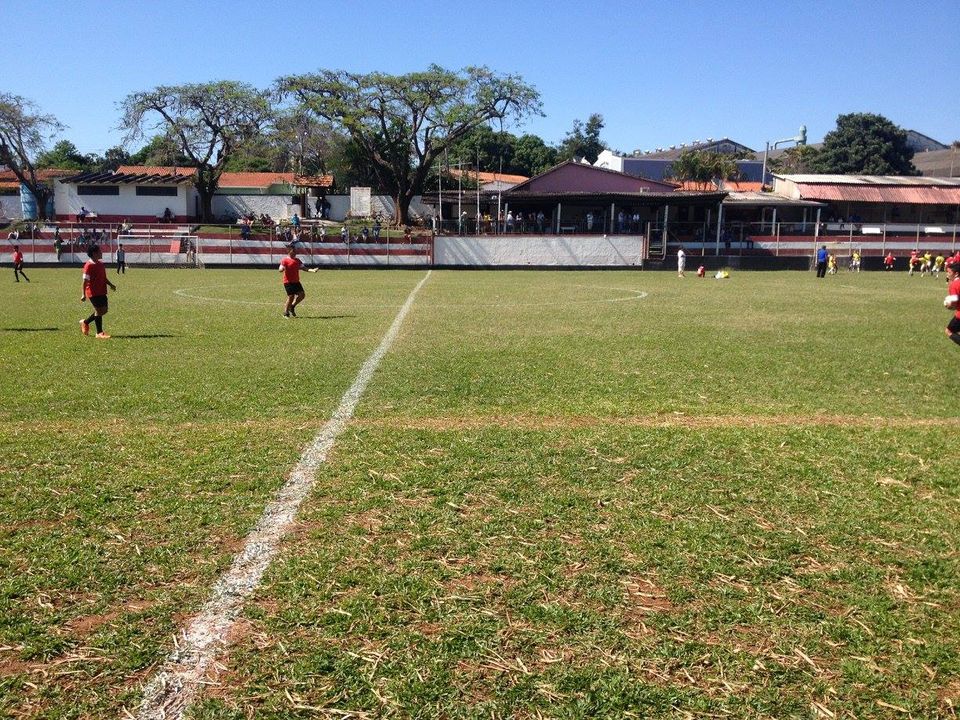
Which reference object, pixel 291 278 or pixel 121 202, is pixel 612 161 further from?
pixel 291 278

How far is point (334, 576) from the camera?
392cm

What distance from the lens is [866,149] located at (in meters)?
86.9

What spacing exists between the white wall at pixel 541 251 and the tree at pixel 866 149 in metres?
56.1

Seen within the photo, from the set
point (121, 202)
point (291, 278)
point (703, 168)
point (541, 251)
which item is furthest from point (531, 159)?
point (291, 278)

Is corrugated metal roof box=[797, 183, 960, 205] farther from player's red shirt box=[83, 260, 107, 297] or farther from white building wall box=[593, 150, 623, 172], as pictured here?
player's red shirt box=[83, 260, 107, 297]

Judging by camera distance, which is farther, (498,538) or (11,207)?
(11,207)

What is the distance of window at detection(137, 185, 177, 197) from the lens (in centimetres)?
6319

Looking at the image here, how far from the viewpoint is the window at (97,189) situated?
62688 mm

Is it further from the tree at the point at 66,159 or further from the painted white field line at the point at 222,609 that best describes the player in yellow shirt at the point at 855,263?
the tree at the point at 66,159

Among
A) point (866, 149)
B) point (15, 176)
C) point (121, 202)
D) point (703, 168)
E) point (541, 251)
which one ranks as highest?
point (866, 149)

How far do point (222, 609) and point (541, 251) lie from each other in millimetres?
41412

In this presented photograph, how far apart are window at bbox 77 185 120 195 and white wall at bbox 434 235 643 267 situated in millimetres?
34414

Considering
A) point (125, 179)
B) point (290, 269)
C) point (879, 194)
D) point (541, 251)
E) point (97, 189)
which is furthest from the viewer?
point (97, 189)

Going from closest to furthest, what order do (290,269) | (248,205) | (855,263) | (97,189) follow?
1. (290,269)
2. (855,263)
3. (97,189)
4. (248,205)
